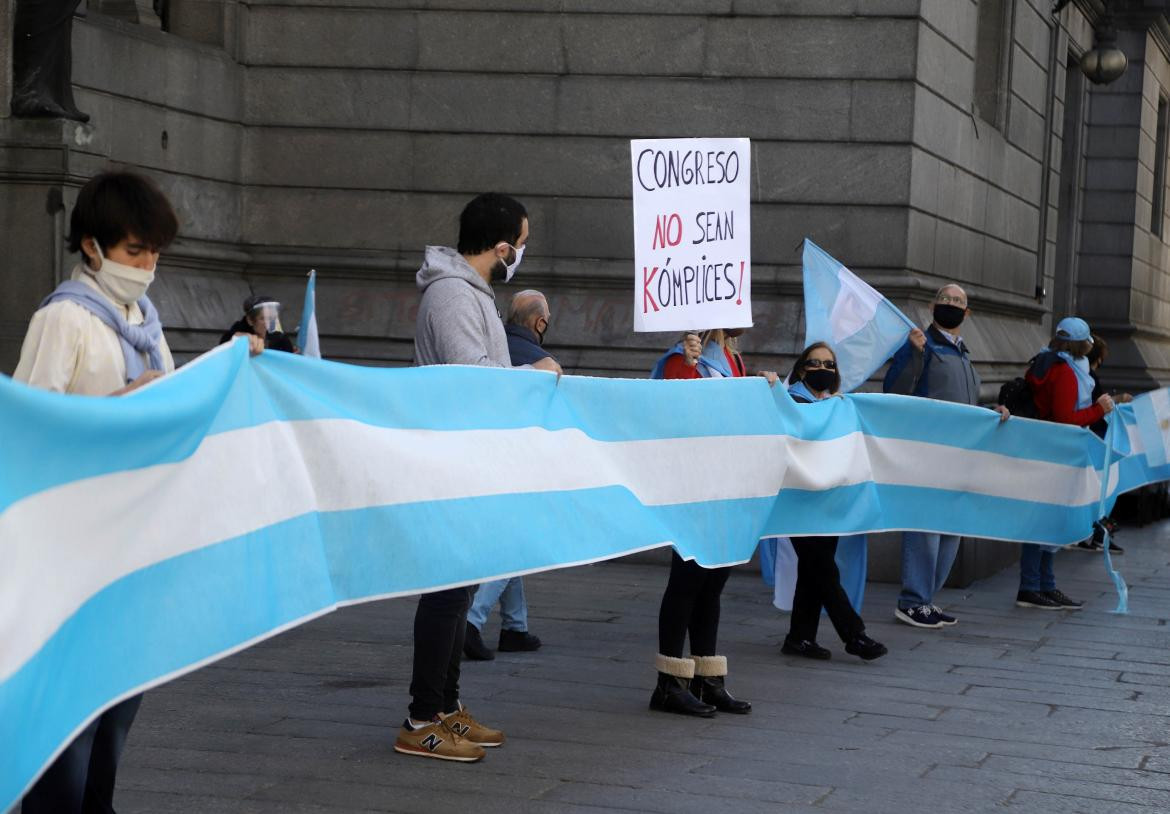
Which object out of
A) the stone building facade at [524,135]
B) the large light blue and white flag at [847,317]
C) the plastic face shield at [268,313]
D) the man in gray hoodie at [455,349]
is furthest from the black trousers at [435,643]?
the stone building facade at [524,135]

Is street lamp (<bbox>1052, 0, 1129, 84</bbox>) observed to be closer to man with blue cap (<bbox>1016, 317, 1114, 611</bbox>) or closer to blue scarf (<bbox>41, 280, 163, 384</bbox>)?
man with blue cap (<bbox>1016, 317, 1114, 611</bbox>)

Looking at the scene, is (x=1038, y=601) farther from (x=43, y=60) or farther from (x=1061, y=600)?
(x=43, y=60)

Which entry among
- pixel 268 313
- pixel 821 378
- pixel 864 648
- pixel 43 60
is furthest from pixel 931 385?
pixel 43 60

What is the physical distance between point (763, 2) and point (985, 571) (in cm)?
439

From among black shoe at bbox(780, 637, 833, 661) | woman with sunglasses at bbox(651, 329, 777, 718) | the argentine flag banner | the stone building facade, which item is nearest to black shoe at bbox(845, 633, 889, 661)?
black shoe at bbox(780, 637, 833, 661)

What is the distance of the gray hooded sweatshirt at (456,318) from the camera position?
5766 mm

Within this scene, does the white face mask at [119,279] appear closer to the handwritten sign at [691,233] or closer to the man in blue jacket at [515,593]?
the handwritten sign at [691,233]

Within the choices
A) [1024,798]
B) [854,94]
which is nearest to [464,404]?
[1024,798]

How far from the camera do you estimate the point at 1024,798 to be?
18.1 ft

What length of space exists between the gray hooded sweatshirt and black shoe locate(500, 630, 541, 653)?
2.37 metres

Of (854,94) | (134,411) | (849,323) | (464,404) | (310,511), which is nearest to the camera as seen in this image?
(134,411)

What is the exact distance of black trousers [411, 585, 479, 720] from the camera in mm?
5598

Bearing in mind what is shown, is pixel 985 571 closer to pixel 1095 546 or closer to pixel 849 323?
pixel 1095 546

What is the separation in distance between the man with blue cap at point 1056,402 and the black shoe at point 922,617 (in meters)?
1.26
